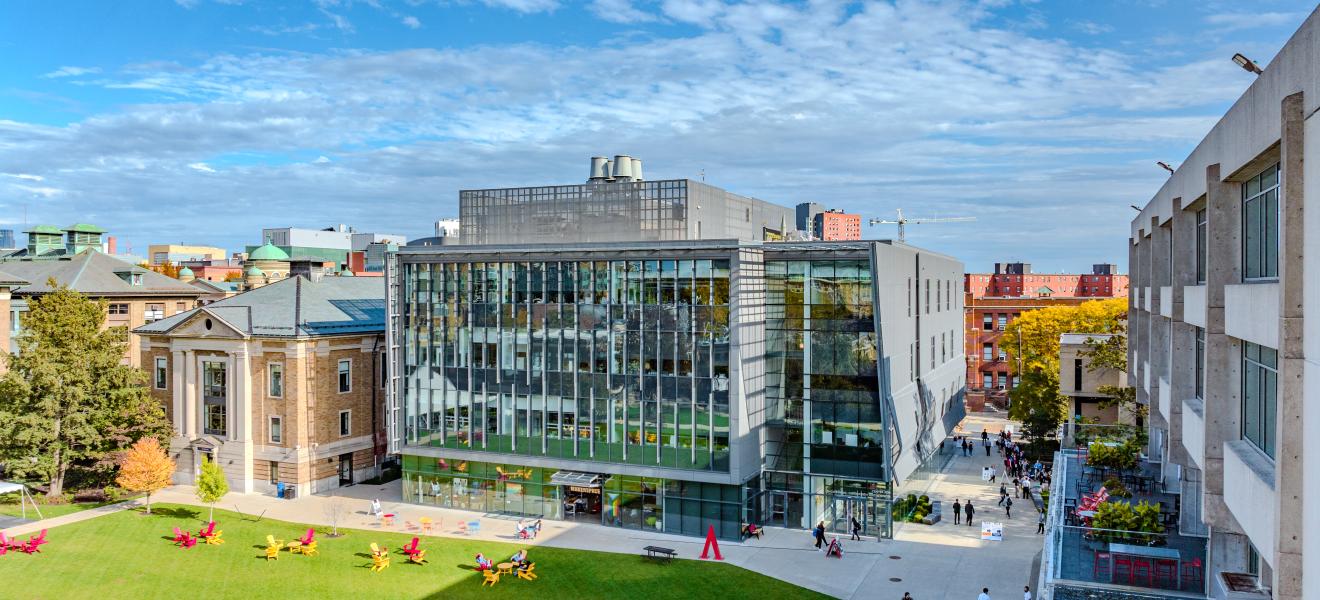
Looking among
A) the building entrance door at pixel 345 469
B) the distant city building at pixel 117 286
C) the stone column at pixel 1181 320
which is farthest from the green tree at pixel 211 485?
the stone column at pixel 1181 320

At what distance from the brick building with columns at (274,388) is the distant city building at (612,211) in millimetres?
11850

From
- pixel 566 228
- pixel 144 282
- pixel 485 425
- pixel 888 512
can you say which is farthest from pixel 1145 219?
pixel 144 282

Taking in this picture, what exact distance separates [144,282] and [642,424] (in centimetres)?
5097

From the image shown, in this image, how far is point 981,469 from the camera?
5812 cm

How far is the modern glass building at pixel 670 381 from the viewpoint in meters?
41.0

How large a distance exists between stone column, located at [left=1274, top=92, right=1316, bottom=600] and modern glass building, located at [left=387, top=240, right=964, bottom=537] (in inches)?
1065

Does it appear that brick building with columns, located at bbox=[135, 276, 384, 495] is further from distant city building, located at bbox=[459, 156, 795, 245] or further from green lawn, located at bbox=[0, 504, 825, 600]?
distant city building, located at bbox=[459, 156, 795, 245]

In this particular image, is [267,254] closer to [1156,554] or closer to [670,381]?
[670,381]

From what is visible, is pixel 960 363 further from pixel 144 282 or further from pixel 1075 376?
pixel 144 282

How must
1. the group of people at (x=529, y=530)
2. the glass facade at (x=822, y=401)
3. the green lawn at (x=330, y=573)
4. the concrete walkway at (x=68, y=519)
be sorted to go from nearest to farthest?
the green lawn at (x=330, y=573), the glass facade at (x=822, y=401), the group of people at (x=529, y=530), the concrete walkway at (x=68, y=519)

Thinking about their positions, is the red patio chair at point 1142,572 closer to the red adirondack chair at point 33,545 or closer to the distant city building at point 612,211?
the distant city building at point 612,211

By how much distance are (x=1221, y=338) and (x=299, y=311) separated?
47.0m

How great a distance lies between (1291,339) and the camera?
1210 cm

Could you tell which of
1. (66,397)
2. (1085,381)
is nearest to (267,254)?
(66,397)
